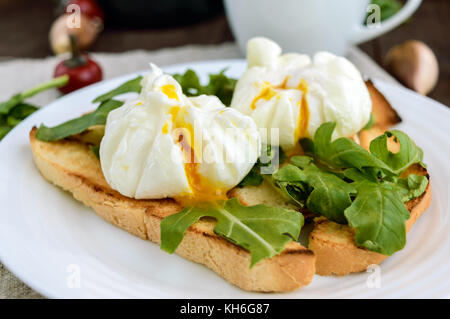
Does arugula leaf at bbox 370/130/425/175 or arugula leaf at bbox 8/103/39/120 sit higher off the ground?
arugula leaf at bbox 370/130/425/175

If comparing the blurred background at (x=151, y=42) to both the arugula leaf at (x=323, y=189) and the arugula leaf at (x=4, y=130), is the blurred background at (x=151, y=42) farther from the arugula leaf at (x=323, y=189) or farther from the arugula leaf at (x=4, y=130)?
the arugula leaf at (x=323, y=189)

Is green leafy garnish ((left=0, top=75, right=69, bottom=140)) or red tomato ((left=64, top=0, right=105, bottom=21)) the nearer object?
green leafy garnish ((left=0, top=75, right=69, bottom=140))

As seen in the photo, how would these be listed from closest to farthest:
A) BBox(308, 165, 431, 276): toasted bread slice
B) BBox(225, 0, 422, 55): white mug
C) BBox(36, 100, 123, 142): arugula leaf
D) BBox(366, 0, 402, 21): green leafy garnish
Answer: BBox(308, 165, 431, 276): toasted bread slice → BBox(36, 100, 123, 142): arugula leaf → BBox(225, 0, 422, 55): white mug → BBox(366, 0, 402, 21): green leafy garnish

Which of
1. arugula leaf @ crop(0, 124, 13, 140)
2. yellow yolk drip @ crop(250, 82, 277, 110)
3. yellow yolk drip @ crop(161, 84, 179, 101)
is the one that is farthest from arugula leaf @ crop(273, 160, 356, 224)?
arugula leaf @ crop(0, 124, 13, 140)

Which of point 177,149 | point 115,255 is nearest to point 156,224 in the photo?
point 115,255

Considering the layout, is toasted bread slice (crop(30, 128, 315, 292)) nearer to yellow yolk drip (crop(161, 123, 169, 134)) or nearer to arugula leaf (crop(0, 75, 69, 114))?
yellow yolk drip (crop(161, 123, 169, 134))

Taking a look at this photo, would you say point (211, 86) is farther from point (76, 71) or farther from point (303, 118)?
point (76, 71)
